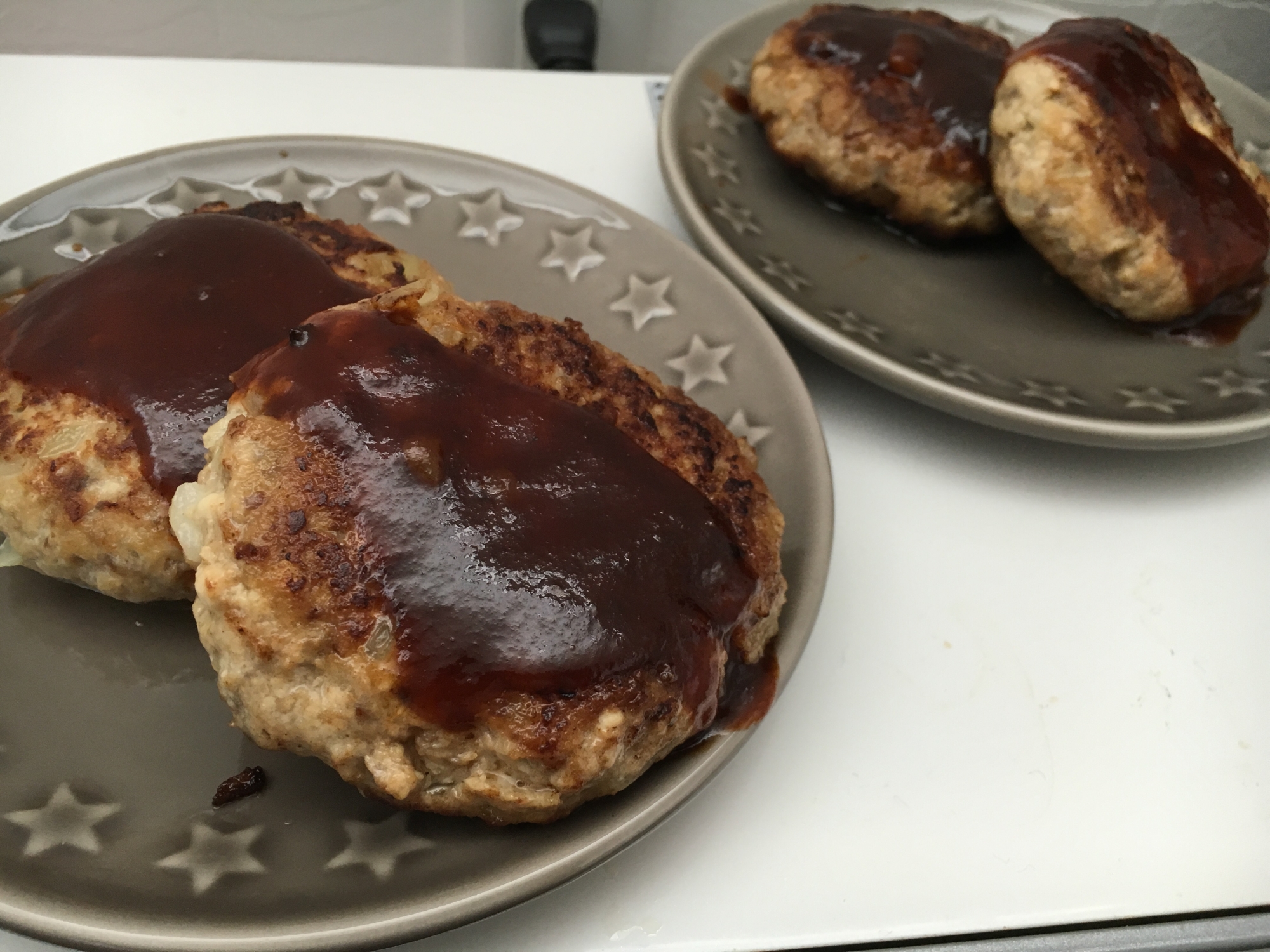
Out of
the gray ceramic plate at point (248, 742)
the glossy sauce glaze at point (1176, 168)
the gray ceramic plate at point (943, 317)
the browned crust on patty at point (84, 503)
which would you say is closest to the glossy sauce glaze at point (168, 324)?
the browned crust on patty at point (84, 503)

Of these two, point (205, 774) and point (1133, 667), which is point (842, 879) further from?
point (205, 774)

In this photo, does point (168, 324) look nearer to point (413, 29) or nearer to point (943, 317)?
point (943, 317)

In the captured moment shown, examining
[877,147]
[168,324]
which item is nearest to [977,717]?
[877,147]

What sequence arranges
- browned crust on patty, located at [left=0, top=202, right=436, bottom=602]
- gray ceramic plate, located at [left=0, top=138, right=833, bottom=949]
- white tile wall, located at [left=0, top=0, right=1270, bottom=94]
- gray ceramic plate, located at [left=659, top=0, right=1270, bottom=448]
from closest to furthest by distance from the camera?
1. gray ceramic plate, located at [left=0, top=138, right=833, bottom=949]
2. browned crust on patty, located at [left=0, top=202, right=436, bottom=602]
3. gray ceramic plate, located at [left=659, top=0, right=1270, bottom=448]
4. white tile wall, located at [left=0, top=0, right=1270, bottom=94]

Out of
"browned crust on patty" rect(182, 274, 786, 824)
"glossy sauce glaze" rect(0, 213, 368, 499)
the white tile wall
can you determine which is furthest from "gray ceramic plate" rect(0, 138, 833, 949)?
the white tile wall

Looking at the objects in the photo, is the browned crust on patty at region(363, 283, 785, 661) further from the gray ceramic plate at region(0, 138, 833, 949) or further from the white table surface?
the white table surface

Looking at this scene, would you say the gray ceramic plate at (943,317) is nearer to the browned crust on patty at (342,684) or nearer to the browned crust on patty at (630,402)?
the browned crust on patty at (630,402)

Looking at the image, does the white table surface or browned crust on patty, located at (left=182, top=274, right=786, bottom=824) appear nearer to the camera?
browned crust on patty, located at (left=182, top=274, right=786, bottom=824)
